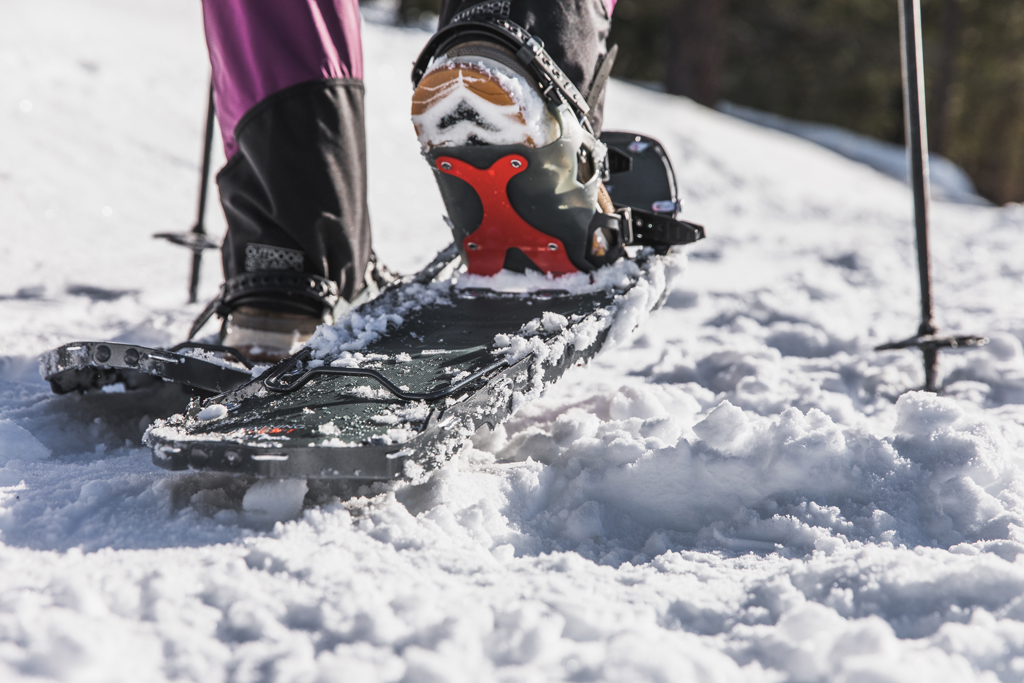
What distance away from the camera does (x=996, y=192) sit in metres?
14.6

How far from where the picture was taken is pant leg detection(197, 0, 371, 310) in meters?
1.48

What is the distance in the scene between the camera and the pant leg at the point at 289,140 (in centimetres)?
148

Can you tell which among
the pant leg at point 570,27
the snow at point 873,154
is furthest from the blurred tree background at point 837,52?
the pant leg at point 570,27

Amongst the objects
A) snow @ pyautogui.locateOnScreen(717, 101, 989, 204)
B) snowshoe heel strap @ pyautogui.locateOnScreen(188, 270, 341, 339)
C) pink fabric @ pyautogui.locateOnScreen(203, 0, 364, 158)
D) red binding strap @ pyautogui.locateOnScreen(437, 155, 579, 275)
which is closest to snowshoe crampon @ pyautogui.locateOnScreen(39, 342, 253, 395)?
snowshoe heel strap @ pyautogui.locateOnScreen(188, 270, 341, 339)

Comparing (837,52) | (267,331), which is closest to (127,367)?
(267,331)

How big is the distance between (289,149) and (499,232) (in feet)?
1.45

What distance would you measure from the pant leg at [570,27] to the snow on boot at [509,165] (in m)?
0.08

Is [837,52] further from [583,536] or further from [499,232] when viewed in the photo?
[583,536]

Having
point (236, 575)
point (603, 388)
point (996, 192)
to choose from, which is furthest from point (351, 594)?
point (996, 192)

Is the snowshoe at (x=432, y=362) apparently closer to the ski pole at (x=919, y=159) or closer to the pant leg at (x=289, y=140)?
the pant leg at (x=289, y=140)

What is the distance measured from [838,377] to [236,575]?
1353 mm

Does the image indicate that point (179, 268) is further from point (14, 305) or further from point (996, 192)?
point (996, 192)

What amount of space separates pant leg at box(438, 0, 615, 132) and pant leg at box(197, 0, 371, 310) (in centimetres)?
26

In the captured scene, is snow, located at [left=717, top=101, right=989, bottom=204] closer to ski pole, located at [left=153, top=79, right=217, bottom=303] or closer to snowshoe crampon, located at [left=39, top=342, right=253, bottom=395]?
ski pole, located at [left=153, top=79, right=217, bottom=303]
